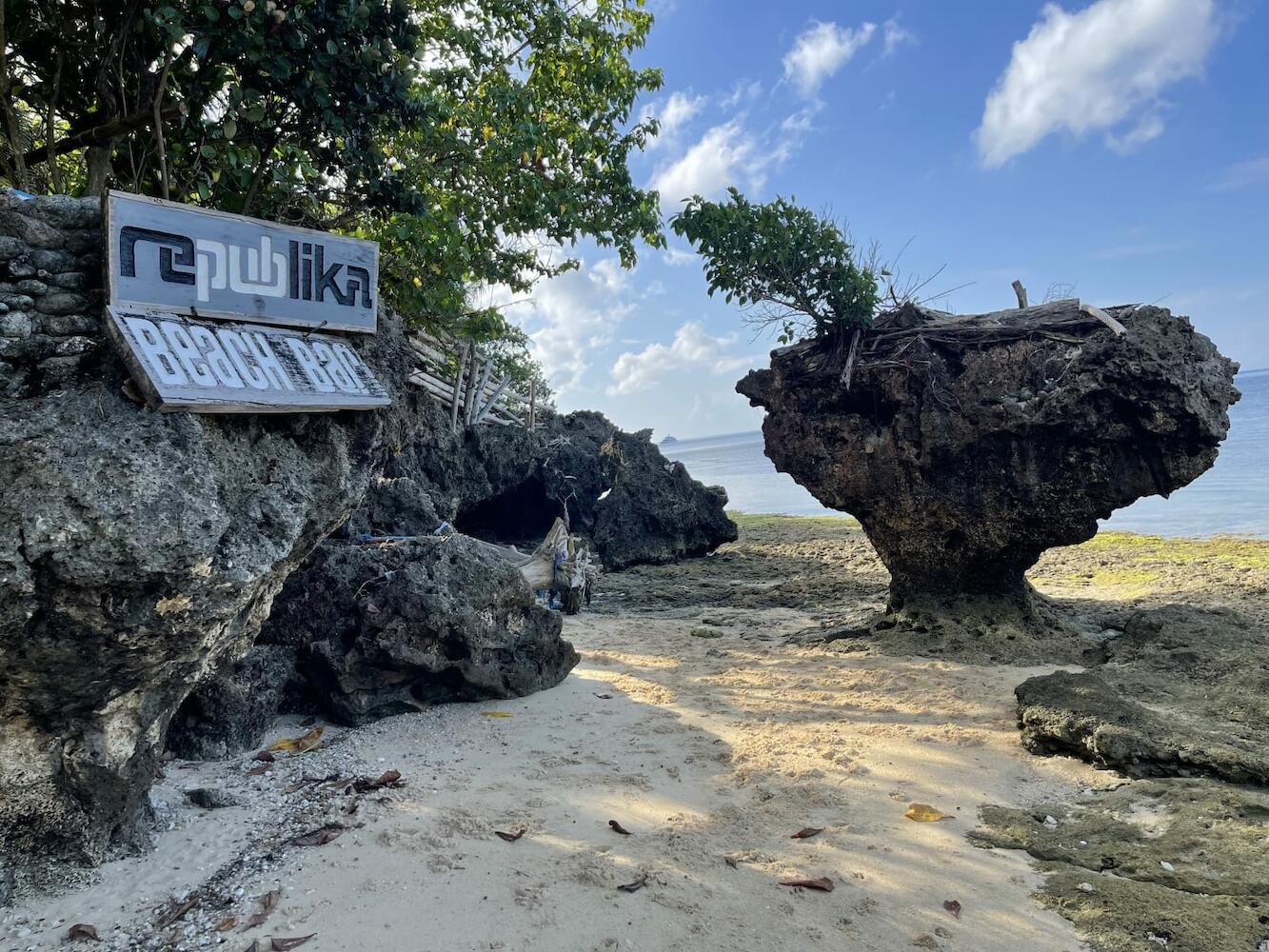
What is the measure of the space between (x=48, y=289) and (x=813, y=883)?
15.7 ft

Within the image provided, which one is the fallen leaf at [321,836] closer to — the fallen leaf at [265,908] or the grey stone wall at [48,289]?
the fallen leaf at [265,908]

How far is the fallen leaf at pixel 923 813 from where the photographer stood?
14.9ft

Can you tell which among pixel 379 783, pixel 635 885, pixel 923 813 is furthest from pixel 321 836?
pixel 923 813

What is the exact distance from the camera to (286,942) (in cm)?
326

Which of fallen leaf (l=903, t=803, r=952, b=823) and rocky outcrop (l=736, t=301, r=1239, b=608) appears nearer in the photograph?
fallen leaf (l=903, t=803, r=952, b=823)

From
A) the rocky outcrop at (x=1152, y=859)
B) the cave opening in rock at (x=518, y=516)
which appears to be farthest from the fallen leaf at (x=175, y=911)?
the cave opening in rock at (x=518, y=516)

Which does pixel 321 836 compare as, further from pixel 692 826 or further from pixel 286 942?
pixel 692 826

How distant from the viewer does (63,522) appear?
125 inches

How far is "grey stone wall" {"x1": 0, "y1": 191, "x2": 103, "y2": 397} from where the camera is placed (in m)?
3.38

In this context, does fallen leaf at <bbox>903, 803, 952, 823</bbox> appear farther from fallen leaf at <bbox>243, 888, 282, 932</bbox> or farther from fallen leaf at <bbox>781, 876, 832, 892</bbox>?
fallen leaf at <bbox>243, 888, 282, 932</bbox>

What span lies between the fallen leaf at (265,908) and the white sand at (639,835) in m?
0.04

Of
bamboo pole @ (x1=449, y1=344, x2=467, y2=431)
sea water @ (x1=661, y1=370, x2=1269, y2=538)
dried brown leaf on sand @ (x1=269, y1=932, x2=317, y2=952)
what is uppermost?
bamboo pole @ (x1=449, y1=344, x2=467, y2=431)

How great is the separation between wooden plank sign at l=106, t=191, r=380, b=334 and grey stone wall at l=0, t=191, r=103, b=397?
7.4 inches

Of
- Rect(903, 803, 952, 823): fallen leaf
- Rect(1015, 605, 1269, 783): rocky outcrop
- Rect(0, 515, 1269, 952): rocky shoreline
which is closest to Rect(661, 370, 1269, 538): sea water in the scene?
Rect(1015, 605, 1269, 783): rocky outcrop
